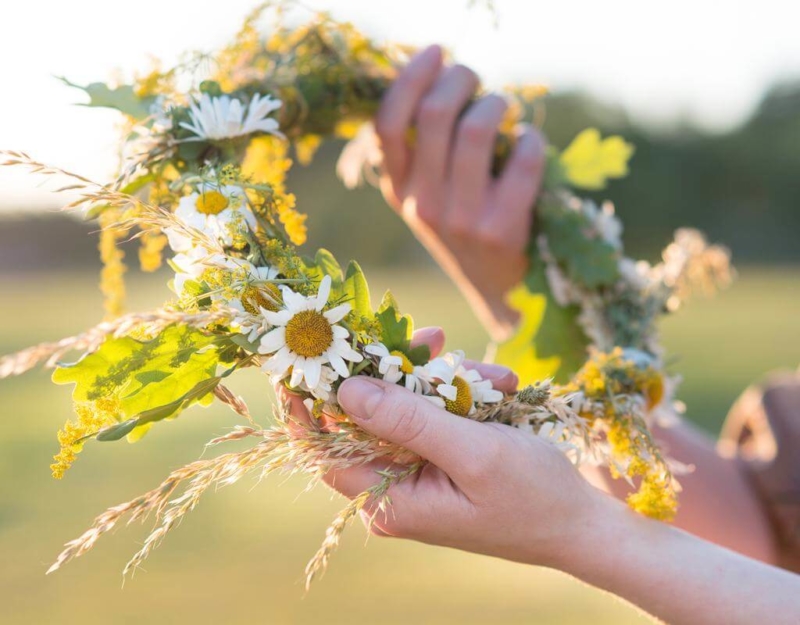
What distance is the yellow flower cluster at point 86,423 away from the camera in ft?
2.91

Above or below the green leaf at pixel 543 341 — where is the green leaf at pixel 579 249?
above

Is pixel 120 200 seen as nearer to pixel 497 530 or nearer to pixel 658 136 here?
pixel 497 530

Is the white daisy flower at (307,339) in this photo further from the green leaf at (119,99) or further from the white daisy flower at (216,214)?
the green leaf at (119,99)

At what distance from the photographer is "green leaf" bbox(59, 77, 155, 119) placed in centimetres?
125

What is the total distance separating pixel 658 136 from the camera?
95.0 ft

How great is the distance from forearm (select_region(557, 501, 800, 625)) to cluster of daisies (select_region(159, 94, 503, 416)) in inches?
11.1

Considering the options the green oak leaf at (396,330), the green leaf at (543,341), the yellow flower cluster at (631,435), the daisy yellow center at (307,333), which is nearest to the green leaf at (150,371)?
the daisy yellow center at (307,333)

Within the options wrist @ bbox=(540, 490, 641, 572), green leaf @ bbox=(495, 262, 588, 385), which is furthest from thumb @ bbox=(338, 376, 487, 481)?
green leaf @ bbox=(495, 262, 588, 385)

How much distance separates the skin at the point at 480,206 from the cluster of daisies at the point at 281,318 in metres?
0.78

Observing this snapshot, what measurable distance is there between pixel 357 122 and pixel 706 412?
6.55 meters

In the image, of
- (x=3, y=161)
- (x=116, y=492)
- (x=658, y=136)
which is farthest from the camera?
(x=658, y=136)

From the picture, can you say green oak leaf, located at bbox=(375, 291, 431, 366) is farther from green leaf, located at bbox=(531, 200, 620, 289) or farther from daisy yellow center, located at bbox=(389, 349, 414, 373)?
green leaf, located at bbox=(531, 200, 620, 289)

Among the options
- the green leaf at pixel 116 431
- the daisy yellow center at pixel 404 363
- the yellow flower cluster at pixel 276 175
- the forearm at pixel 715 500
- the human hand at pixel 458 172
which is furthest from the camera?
the forearm at pixel 715 500

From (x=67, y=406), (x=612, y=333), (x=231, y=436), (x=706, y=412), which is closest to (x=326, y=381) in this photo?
(x=231, y=436)
